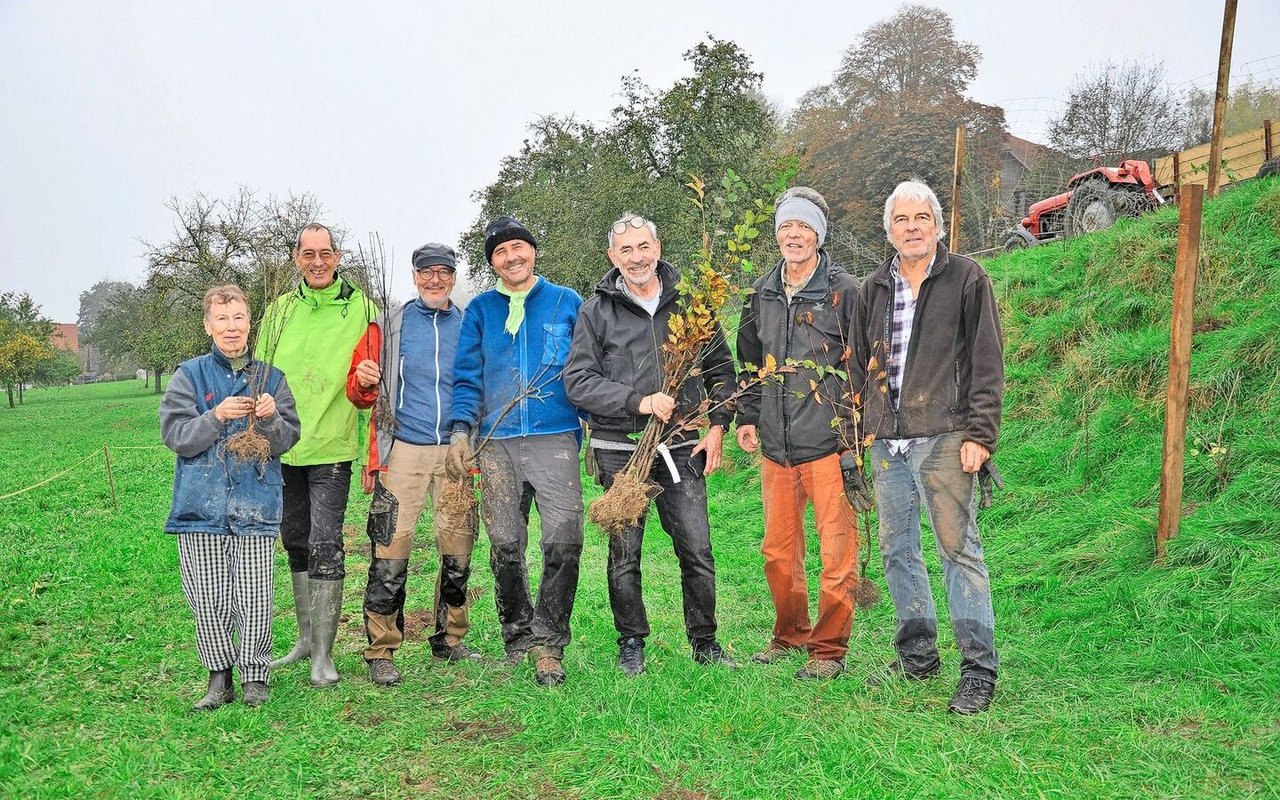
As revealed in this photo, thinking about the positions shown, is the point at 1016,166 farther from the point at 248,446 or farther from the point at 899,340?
the point at 248,446

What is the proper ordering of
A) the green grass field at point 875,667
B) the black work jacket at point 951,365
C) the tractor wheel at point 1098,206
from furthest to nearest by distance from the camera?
the tractor wheel at point 1098,206 < the black work jacket at point 951,365 < the green grass field at point 875,667

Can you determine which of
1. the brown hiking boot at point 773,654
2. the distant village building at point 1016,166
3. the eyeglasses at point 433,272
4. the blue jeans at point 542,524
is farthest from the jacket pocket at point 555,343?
the distant village building at point 1016,166

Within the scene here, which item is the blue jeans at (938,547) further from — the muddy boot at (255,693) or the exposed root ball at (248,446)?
the muddy boot at (255,693)

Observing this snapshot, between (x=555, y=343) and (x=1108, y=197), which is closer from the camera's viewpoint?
(x=555, y=343)

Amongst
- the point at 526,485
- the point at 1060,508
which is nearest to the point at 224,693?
the point at 526,485

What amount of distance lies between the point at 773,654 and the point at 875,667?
0.53 metres

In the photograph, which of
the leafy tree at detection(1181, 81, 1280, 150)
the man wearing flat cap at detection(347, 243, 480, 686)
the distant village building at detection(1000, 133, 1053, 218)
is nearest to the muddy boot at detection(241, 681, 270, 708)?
the man wearing flat cap at detection(347, 243, 480, 686)

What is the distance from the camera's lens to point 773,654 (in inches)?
182

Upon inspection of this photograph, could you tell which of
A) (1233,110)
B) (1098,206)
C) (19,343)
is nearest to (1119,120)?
(1233,110)

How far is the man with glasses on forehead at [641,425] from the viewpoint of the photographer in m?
4.35

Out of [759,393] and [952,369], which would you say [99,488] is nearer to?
[759,393]

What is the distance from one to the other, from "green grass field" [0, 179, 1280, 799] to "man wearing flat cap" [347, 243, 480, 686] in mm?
304

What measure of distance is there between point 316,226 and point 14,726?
255 cm

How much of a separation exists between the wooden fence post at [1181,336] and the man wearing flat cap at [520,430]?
3335 mm
